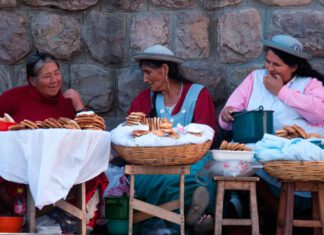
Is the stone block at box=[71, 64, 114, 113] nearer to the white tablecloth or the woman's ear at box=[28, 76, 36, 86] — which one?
the woman's ear at box=[28, 76, 36, 86]

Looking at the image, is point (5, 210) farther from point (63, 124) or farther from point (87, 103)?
point (87, 103)

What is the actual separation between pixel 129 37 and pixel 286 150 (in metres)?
1.84

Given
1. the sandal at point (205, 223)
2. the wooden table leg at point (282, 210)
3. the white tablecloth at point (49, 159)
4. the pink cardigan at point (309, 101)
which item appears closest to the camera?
the white tablecloth at point (49, 159)

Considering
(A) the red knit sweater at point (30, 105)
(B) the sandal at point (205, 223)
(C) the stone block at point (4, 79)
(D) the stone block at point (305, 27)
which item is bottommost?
(B) the sandal at point (205, 223)

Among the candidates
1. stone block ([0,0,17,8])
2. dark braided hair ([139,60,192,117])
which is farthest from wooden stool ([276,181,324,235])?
stone block ([0,0,17,8])

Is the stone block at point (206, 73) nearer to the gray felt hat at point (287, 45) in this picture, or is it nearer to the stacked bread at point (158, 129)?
the gray felt hat at point (287, 45)

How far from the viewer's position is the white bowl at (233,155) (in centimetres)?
552

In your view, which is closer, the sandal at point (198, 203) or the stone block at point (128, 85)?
the sandal at point (198, 203)

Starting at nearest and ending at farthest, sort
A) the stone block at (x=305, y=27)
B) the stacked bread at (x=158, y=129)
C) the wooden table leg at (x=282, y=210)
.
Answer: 1. the stacked bread at (x=158, y=129)
2. the wooden table leg at (x=282, y=210)
3. the stone block at (x=305, y=27)

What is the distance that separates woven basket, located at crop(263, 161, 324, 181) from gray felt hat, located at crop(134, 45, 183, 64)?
1239 millimetres

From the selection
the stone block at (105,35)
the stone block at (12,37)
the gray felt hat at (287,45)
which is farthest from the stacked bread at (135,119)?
the stone block at (12,37)

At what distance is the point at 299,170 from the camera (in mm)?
5289

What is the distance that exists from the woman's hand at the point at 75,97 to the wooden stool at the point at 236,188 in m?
1.27

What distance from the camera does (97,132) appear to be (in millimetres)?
5363
